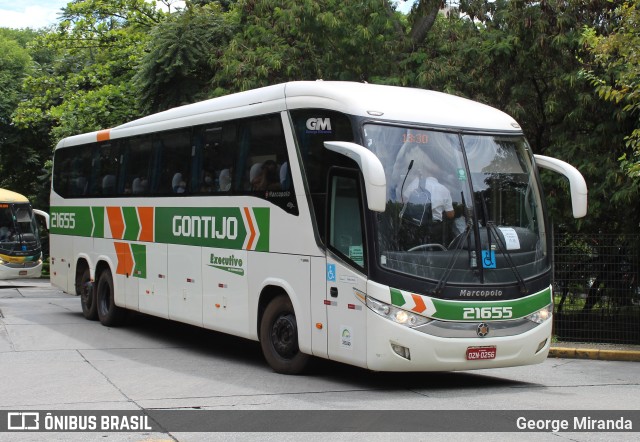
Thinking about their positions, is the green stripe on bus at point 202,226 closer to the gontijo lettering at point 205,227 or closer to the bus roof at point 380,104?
the gontijo lettering at point 205,227

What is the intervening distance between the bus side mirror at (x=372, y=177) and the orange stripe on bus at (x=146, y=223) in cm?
653

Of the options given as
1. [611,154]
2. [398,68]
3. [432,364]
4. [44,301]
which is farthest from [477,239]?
[44,301]

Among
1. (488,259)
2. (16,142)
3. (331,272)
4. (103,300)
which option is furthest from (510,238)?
(16,142)

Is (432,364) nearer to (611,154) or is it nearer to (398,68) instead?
(611,154)

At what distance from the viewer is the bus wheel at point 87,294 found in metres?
18.6

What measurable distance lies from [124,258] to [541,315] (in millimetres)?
8418

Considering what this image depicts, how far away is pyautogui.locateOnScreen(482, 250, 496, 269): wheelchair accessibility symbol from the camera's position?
1055cm

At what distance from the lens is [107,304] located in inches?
711

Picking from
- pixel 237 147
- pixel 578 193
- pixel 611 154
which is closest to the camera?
pixel 578 193

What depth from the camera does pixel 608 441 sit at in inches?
311

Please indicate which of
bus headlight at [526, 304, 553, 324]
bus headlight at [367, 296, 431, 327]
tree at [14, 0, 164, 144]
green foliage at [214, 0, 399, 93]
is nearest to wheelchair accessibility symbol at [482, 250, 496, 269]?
bus headlight at [526, 304, 553, 324]

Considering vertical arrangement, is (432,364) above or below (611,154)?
below

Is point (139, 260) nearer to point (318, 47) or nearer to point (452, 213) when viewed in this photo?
point (452, 213)

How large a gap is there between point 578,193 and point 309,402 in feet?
13.3
